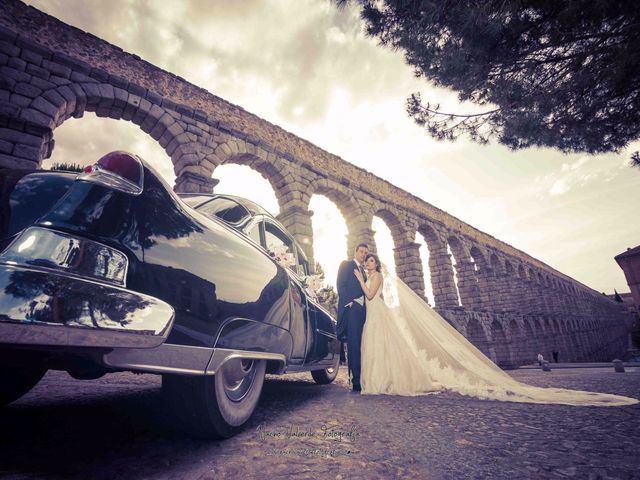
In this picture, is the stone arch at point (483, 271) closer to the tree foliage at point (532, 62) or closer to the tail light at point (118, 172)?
the tree foliage at point (532, 62)

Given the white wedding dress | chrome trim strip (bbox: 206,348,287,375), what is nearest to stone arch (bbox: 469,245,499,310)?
the white wedding dress

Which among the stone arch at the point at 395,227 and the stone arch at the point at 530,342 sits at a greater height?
the stone arch at the point at 395,227

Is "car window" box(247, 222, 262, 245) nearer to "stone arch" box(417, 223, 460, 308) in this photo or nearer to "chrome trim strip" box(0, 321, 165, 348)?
"chrome trim strip" box(0, 321, 165, 348)

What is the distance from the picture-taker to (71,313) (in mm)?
1043

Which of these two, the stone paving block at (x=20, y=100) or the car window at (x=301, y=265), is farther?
the stone paving block at (x=20, y=100)

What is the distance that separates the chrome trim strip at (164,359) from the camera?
44.0 inches

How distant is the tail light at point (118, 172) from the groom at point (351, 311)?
282cm

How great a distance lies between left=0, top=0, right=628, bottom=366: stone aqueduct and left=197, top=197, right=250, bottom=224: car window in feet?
19.3

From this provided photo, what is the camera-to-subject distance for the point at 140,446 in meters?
Result: 1.50

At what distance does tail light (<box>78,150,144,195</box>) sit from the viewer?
127cm

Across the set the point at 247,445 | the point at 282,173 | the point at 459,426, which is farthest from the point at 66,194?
the point at 282,173

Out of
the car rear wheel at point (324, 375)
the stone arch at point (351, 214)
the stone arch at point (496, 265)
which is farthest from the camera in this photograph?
the stone arch at point (496, 265)

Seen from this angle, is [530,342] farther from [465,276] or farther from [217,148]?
[217,148]

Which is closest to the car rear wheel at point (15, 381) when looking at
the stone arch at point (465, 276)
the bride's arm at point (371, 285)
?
the bride's arm at point (371, 285)
